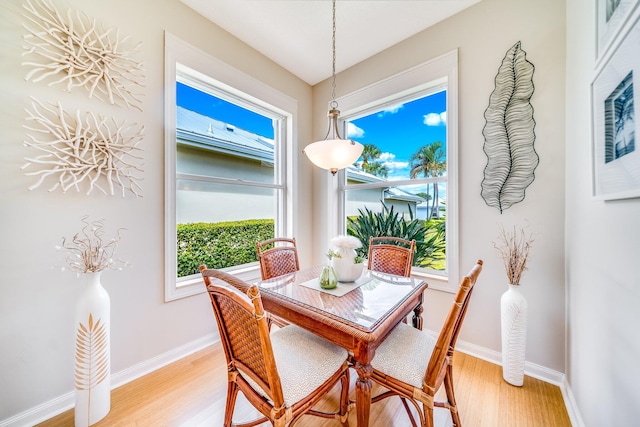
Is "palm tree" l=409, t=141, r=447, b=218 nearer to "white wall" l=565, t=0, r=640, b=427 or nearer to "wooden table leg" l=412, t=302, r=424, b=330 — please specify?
"white wall" l=565, t=0, r=640, b=427

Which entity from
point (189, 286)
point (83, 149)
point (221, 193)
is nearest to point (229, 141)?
point (221, 193)

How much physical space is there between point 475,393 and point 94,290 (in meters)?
2.48

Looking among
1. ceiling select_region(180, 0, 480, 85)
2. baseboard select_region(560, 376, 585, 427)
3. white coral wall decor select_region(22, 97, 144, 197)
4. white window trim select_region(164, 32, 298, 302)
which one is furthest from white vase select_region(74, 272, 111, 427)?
baseboard select_region(560, 376, 585, 427)

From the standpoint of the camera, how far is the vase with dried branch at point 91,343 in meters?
1.30

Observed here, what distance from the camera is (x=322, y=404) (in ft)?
4.83

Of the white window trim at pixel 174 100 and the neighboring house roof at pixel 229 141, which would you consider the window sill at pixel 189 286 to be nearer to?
the white window trim at pixel 174 100

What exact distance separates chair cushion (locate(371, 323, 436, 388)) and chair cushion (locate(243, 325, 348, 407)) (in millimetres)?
203

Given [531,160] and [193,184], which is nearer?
[531,160]

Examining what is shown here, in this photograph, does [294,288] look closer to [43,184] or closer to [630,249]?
[630,249]

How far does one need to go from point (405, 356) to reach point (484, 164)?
1617 mm

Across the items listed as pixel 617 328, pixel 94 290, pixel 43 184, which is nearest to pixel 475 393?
pixel 617 328

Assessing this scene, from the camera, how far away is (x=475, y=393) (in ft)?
5.15

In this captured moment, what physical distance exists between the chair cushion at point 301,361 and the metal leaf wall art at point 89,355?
94cm

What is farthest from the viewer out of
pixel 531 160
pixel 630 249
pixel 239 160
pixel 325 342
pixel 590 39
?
pixel 239 160
